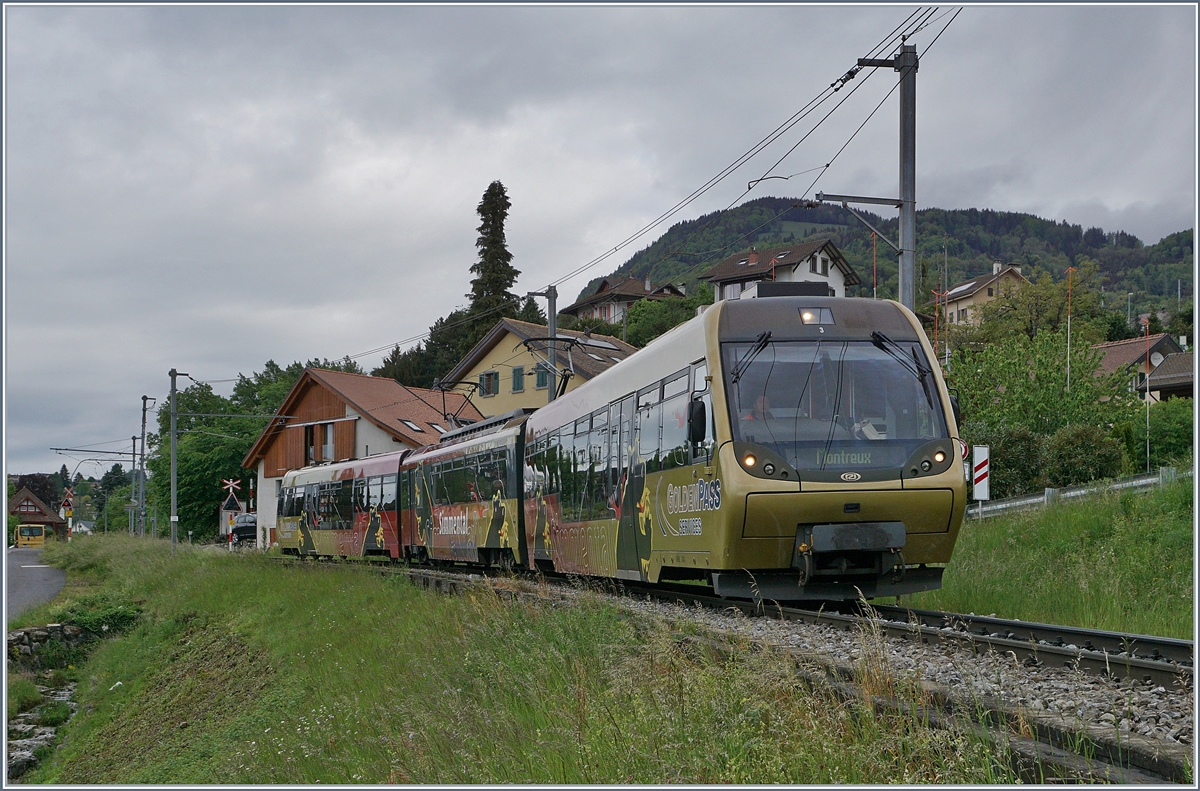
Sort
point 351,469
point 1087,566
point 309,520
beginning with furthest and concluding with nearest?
1. point 309,520
2. point 351,469
3. point 1087,566

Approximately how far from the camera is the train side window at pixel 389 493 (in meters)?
28.0

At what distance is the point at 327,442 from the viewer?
183 ft

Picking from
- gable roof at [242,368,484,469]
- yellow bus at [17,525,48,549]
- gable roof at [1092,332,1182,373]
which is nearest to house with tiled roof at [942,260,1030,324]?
gable roof at [1092,332,1182,373]

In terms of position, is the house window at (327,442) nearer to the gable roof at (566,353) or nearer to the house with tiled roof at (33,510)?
the gable roof at (566,353)

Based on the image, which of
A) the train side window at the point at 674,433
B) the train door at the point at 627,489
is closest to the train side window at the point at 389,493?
the train door at the point at 627,489

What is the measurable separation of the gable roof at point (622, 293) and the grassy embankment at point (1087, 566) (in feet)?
262

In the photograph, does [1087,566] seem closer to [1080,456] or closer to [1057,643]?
[1057,643]

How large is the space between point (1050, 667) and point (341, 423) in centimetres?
4923

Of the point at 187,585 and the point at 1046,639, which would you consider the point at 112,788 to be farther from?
the point at 187,585

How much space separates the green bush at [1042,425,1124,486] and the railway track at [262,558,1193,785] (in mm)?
15237

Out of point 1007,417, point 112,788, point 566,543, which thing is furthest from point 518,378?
point 112,788

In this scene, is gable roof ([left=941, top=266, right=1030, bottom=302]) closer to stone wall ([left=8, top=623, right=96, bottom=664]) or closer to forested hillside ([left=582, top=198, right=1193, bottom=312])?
forested hillside ([left=582, top=198, right=1193, bottom=312])

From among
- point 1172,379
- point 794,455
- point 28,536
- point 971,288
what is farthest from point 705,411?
point 28,536

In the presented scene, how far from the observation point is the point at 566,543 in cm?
1598
